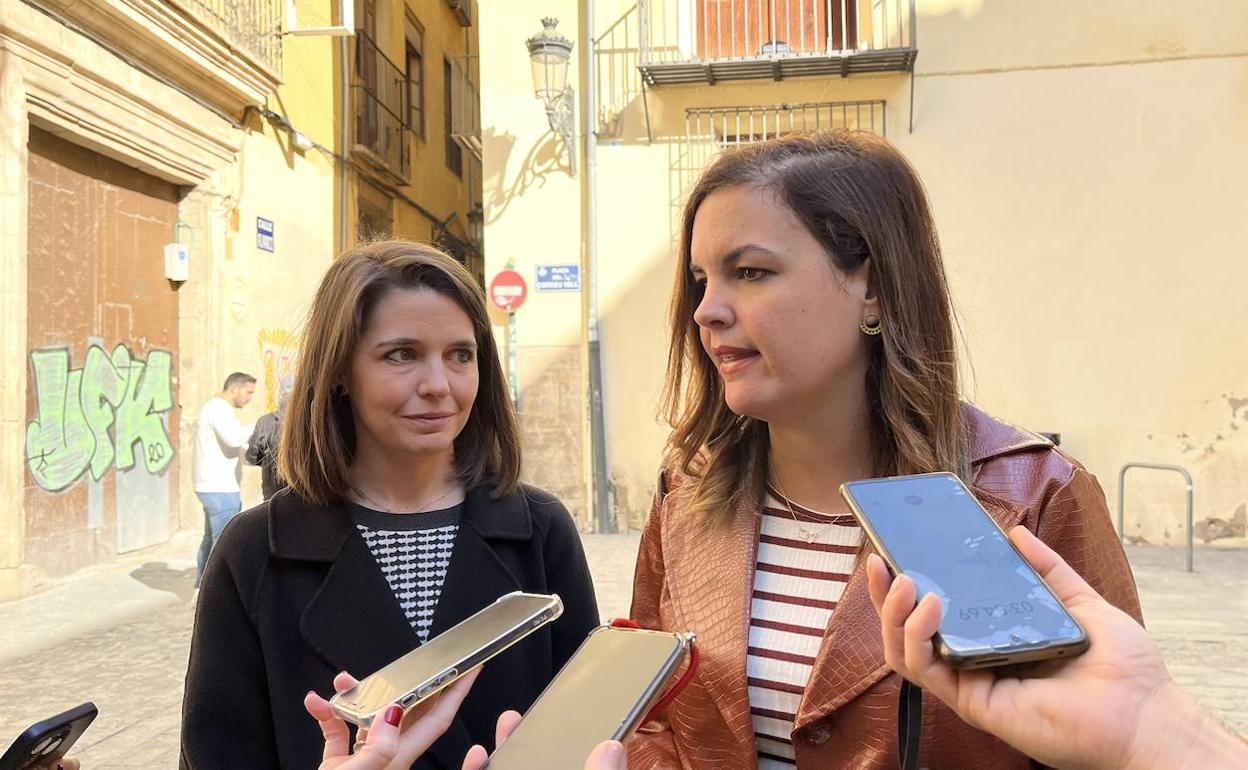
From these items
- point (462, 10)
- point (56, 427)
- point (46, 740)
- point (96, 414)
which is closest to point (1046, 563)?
point (46, 740)

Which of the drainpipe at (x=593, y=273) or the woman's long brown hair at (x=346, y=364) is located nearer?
the woman's long brown hair at (x=346, y=364)

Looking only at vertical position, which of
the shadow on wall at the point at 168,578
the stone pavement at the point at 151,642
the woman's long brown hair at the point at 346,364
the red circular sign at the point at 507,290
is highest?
the red circular sign at the point at 507,290

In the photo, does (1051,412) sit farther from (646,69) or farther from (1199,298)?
(646,69)

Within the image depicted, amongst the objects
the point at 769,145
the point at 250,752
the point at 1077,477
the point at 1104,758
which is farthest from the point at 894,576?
the point at 250,752

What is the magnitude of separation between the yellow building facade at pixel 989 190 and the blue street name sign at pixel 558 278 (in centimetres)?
10

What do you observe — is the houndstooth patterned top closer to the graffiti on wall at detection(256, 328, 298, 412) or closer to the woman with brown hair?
the woman with brown hair

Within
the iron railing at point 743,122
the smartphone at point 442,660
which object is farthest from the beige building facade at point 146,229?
the smartphone at point 442,660

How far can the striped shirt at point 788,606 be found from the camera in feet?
5.42

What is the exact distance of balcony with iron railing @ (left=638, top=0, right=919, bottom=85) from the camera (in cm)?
979

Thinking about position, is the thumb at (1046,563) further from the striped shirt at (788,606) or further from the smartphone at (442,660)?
the smartphone at (442,660)

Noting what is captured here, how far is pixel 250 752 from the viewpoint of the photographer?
190cm

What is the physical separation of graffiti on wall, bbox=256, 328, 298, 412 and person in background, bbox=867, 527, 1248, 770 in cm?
1110

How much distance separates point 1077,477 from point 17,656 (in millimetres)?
6313

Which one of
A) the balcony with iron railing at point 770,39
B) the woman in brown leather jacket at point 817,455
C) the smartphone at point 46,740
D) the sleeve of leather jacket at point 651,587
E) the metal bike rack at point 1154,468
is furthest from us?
the balcony with iron railing at point 770,39
